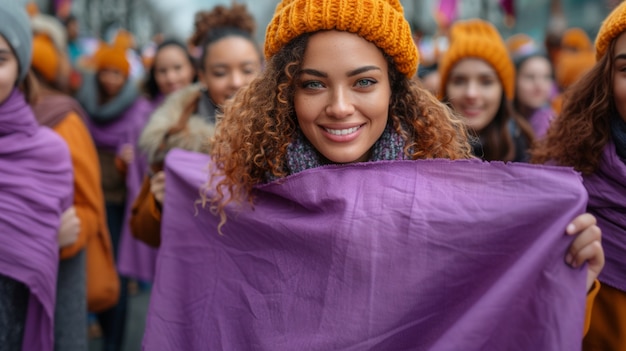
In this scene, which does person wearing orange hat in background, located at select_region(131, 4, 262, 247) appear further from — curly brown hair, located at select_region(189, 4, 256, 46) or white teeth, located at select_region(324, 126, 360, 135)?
white teeth, located at select_region(324, 126, 360, 135)

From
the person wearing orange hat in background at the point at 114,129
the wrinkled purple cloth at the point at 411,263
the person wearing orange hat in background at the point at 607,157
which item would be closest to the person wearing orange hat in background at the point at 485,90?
the person wearing orange hat in background at the point at 607,157

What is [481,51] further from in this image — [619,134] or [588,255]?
[588,255]

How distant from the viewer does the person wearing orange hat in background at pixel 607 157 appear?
2092 millimetres

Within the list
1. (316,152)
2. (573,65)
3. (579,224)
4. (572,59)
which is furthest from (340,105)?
(572,59)

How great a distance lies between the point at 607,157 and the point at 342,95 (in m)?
0.94

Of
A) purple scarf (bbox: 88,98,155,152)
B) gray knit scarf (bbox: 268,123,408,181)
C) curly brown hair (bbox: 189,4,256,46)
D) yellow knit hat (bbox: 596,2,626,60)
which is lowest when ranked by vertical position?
purple scarf (bbox: 88,98,155,152)

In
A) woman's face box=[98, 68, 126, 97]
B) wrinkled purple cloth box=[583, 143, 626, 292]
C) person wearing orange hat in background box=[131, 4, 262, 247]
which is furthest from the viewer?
woman's face box=[98, 68, 126, 97]

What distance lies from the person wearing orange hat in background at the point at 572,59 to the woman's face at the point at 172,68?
9.90ft

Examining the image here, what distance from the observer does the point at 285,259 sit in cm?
A: 204

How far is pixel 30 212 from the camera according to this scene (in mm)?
2641

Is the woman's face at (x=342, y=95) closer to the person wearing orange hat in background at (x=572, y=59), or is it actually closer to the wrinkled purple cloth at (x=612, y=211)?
the wrinkled purple cloth at (x=612, y=211)

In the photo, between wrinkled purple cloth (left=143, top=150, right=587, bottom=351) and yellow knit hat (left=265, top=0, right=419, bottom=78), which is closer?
wrinkled purple cloth (left=143, top=150, right=587, bottom=351)

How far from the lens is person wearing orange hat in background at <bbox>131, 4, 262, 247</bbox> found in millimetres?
2873

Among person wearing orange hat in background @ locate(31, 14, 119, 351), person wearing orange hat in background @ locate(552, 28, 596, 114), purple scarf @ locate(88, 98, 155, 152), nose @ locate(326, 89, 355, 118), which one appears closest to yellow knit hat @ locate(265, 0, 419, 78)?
nose @ locate(326, 89, 355, 118)
